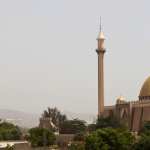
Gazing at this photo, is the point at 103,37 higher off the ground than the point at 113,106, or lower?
higher

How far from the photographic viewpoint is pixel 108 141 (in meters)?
44.7

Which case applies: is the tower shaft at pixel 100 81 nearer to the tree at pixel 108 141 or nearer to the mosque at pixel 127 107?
the mosque at pixel 127 107

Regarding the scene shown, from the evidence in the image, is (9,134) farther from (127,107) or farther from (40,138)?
(127,107)

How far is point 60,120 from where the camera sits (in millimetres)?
83250

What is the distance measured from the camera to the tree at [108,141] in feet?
143

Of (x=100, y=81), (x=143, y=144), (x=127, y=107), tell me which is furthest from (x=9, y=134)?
(x=143, y=144)

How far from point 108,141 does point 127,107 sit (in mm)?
22239

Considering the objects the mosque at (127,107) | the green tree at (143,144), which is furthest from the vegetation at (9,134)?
the green tree at (143,144)

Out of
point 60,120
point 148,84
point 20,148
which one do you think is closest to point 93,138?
point 20,148

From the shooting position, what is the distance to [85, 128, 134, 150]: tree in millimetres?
43500

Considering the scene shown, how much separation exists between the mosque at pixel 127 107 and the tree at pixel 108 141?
19.7 metres

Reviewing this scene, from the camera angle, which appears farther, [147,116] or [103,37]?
[103,37]

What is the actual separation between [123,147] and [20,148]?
1191cm

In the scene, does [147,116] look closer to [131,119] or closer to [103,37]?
[131,119]
